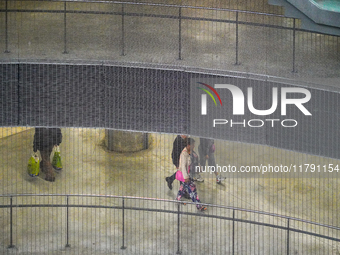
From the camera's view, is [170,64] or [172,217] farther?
[172,217]

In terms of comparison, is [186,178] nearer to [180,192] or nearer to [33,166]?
[180,192]

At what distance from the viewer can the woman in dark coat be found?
21.0 m

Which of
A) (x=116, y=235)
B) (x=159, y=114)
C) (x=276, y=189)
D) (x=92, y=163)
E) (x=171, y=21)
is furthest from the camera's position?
(x=92, y=163)

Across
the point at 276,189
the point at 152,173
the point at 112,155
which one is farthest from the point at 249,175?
the point at 112,155

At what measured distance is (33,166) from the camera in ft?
69.2

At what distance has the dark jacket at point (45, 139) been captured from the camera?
20969 mm

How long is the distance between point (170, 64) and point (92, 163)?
711 centimetres

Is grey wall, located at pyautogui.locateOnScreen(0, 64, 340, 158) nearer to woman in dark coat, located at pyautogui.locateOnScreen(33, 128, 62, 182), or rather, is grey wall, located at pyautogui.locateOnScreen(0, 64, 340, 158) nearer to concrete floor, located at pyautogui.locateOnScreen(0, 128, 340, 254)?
concrete floor, located at pyautogui.locateOnScreen(0, 128, 340, 254)

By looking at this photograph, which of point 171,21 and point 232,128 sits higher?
point 171,21

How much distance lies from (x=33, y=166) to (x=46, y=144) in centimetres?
82

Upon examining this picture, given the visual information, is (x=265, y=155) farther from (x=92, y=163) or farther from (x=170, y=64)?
(x=170, y=64)

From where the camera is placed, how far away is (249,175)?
22094 millimetres

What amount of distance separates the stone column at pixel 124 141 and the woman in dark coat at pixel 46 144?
261 cm

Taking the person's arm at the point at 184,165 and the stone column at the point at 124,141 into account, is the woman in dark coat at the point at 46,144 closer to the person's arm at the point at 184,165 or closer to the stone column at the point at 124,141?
the stone column at the point at 124,141
